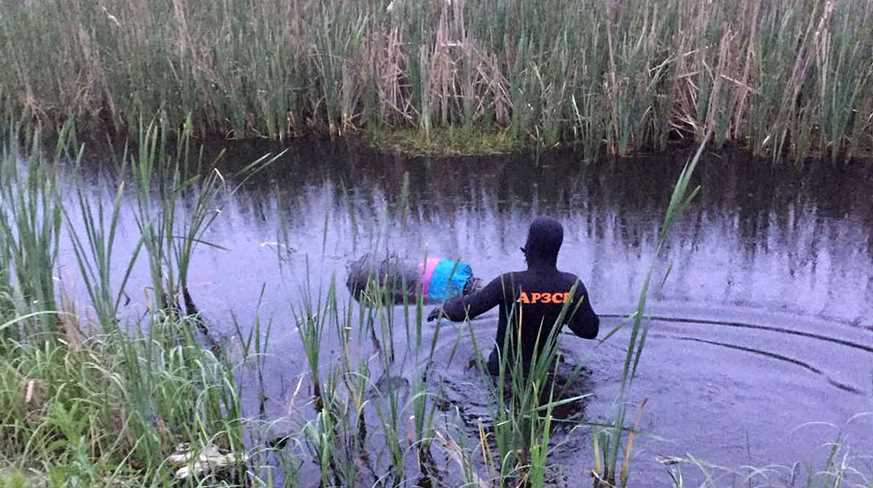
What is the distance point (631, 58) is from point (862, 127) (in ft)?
6.17

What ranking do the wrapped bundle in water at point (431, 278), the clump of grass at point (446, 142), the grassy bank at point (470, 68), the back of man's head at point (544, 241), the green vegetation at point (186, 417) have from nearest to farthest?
the green vegetation at point (186, 417) → the back of man's head at point (544, 241) → the wrapped bundle in water at point (431, 278) → the grassy bank at point (470, 68) → the clump of grass at point (446, 142)

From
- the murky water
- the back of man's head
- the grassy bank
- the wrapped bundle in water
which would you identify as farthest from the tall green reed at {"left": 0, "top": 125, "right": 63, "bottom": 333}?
the grassy bank

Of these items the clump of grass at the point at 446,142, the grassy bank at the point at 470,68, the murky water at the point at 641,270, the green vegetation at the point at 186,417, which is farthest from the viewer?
the clump of grass at the point at 446,142

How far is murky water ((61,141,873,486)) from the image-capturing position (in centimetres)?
357

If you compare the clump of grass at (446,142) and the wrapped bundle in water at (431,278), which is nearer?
the wrapped bundle in water at (431,278)

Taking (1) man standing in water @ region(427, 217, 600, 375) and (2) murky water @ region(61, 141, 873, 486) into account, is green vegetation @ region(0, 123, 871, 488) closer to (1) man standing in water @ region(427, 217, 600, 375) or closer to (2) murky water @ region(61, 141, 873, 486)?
(2) murky water @ region(61, 141, 873, 486)

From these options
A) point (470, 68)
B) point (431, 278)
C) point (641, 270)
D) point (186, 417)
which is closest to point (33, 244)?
point (186, 417)

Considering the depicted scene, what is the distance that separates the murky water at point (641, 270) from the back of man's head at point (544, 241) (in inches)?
22.0

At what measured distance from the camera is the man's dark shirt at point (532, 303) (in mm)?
3479

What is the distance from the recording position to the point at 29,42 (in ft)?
24.1

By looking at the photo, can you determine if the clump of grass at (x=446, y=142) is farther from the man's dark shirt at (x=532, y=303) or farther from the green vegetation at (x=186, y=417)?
the green vegetation at (x=186, y=417)

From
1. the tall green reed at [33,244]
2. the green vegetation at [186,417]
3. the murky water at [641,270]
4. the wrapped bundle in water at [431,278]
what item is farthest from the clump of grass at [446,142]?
the tall green reed at [33,244]

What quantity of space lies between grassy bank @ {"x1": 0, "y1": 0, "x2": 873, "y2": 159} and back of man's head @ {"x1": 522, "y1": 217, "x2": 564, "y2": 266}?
10.0ft

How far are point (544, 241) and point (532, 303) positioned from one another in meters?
0.28
